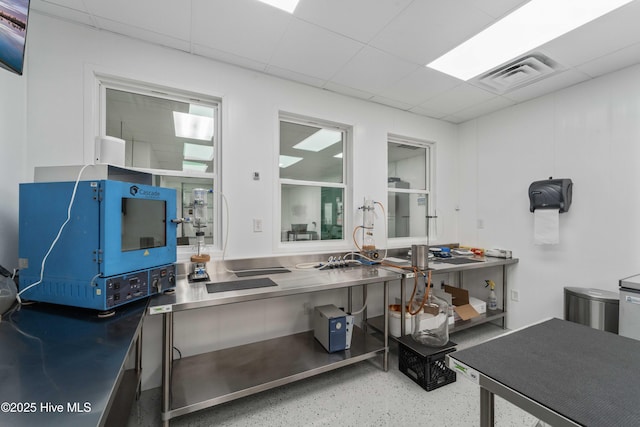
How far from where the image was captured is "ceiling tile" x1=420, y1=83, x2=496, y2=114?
2.77m

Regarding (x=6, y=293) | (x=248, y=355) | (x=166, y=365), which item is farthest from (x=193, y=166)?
(x=248, y=355)

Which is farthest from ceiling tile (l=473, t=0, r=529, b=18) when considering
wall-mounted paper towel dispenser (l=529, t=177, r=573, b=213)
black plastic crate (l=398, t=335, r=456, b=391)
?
black plastic crate (l=398, t=335, r=456, b=391)

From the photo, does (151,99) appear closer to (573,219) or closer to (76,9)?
(76,9)

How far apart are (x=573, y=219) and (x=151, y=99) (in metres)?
4.11

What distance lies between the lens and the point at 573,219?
2631mm

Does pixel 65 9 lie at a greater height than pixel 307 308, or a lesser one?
greater

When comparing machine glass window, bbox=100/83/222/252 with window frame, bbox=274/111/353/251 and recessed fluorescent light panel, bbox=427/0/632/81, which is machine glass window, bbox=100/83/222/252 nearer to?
window frame, bbox=274/111/353/251

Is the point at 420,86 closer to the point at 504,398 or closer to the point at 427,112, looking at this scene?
the point at 427,112

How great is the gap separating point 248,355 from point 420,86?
3.01 meters

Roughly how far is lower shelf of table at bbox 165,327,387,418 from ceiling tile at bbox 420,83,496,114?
2.66 m

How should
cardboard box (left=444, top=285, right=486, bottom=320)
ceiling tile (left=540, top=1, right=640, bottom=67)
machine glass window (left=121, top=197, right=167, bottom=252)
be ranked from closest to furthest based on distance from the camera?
machine glass window (left=121, top=197, right=167, bottom=252)
ceiling tile (left=540, top=1, right=640, bottom=67)
cardboard box (left=444, top=285, right=486, bottom=320)

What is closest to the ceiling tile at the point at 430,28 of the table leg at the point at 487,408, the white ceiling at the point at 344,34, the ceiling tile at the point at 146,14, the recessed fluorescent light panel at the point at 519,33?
the white ceiling at the point at 344,34

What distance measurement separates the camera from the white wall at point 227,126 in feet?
5.79

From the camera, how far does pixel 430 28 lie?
188cm
